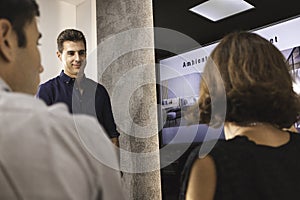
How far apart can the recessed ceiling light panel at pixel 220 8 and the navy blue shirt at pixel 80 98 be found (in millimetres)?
877

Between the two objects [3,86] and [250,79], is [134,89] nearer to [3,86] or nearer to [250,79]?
[250,79]

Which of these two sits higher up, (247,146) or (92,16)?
(92,16)

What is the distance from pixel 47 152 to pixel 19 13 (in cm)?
25

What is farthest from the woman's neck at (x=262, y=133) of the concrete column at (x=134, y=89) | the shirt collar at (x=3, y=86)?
the concrete column at (x=134, y=89)

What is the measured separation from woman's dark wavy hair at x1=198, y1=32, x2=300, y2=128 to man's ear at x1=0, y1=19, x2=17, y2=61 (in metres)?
0.56

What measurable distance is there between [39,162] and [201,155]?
47 cm

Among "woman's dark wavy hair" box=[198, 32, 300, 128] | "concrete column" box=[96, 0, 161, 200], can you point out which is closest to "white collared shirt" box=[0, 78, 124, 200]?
"woman's dark wavy hair" box=[198, 32, 300, 128]

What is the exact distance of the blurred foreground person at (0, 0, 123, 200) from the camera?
46cm

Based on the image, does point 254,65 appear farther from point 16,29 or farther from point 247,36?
point 16,29

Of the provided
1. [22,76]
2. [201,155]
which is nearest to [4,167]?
[22,76]

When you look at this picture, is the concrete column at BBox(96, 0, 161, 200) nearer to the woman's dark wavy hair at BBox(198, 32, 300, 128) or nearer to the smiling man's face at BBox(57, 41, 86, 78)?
the smiling man's face at BBox(57, 41, 86, 78)

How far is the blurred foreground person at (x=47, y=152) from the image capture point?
458mm

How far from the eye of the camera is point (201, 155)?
0.83 metres

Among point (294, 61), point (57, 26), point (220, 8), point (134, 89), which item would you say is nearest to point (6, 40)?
point (294, 61)
